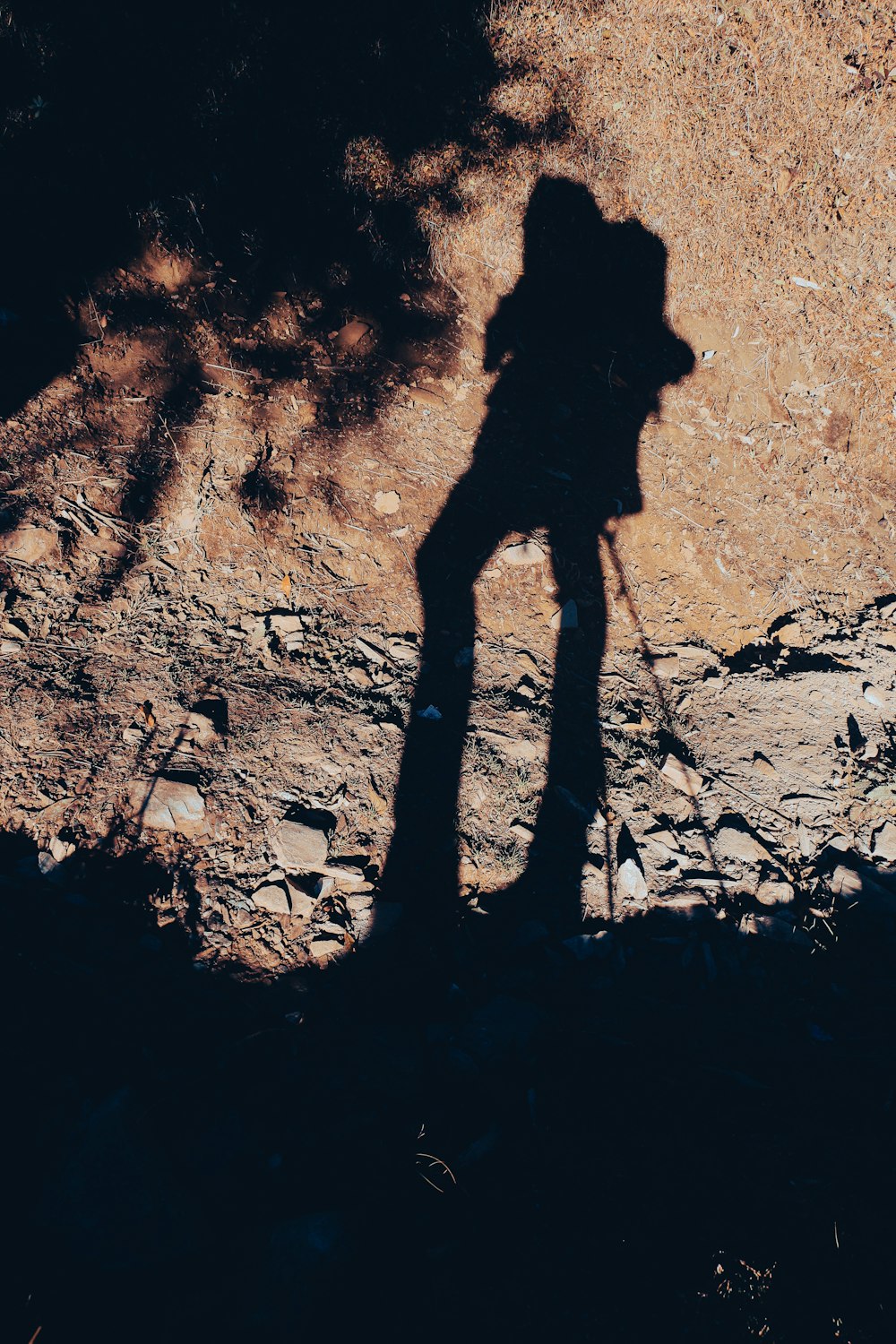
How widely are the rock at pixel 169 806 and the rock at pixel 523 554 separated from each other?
2.70 metres

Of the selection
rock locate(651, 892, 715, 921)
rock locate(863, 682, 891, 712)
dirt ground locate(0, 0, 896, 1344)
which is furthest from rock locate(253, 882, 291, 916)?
rock locate(863, 682, 891, 712)

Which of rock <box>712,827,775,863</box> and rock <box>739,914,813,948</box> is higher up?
rock <box>712,827,775,863</box>

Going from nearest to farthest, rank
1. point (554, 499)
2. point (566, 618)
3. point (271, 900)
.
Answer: point (271, 900), point (566, 618), point (554, 499)

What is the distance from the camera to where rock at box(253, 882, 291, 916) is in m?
3.26

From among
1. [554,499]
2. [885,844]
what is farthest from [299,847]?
[885,844]

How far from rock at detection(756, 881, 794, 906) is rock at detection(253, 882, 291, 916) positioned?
257 centimetres

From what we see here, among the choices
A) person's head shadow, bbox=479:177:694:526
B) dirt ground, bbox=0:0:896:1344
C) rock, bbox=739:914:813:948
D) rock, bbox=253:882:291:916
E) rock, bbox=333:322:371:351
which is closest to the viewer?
dirt ground, bbox=0:0:896:1344

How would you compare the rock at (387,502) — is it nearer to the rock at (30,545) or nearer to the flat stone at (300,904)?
the rock at (30,545)

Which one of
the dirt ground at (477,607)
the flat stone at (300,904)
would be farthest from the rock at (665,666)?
the flat stone at (300,904)

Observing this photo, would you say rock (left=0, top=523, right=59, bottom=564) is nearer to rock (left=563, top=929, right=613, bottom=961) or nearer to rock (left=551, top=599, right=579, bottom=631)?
rock (left=551, top=599, right=579, bottom=631)

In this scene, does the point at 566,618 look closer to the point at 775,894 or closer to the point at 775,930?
the point at 775,894

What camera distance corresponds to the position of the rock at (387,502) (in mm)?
4980

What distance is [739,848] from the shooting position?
4000 mm

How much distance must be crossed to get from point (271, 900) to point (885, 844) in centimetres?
363
